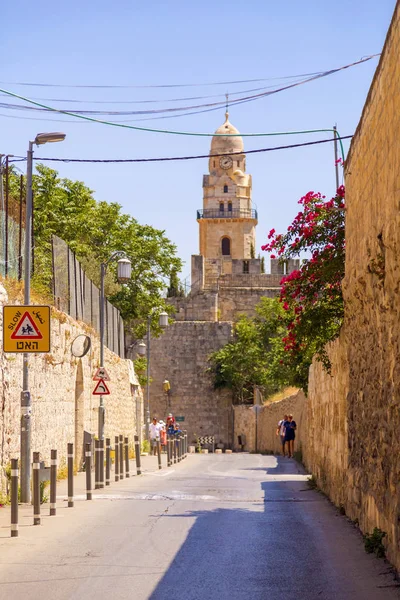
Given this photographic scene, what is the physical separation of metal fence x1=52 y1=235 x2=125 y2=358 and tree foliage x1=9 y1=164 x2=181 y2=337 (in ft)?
36.0

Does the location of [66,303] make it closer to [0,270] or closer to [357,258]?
[0,270]

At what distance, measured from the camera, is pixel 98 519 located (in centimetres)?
1384

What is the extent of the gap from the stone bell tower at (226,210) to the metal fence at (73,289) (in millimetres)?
58156

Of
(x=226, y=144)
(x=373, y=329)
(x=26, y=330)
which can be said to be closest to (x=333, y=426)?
(x=26, y=330)

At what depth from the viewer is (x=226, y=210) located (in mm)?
93812

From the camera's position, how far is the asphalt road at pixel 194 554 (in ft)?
27.9

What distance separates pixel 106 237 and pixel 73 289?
23.5 meters

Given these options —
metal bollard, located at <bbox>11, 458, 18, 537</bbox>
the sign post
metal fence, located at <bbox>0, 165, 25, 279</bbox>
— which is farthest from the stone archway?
metal bollard, located at <bbox>11, 458, 18, 537</bbox>

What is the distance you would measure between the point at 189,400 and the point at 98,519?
51597 millimetres

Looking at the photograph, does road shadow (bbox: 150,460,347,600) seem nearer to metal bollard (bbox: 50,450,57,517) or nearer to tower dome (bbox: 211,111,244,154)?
metal bollard (bbox: 50,450,57,517)

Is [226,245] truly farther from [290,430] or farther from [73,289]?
[73,289]

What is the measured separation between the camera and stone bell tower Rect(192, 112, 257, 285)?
92688mm

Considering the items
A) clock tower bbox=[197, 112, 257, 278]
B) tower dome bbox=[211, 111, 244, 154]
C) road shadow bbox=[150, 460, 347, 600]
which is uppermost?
tower dome bbox=[211, 111, 244, 154]

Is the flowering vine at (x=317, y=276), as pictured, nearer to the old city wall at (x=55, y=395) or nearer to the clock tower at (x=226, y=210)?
the old city wall at (x=55, y=395)
